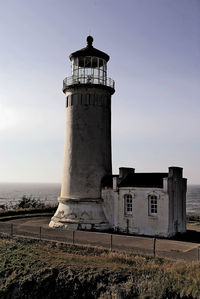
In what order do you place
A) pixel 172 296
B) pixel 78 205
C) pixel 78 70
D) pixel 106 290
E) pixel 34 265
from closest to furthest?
pixel 172 296, pixel 106 290, pixel 34 265, pixel 78 205, pixel 78 70

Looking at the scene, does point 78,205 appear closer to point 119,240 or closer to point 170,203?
point 119,240

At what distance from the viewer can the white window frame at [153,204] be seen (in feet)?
65.5

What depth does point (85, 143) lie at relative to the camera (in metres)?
22.6

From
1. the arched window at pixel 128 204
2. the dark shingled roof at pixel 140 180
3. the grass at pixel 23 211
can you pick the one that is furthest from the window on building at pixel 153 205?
the grass at pixel 23 211

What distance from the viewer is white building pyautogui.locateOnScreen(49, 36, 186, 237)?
2045 centimetres

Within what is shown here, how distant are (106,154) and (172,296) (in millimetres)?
13949

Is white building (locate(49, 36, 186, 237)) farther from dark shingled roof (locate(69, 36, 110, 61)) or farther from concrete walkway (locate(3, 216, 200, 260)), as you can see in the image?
concrete walkway (locate(3, 216, 200, 260))

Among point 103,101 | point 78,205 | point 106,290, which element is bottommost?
point 106,290

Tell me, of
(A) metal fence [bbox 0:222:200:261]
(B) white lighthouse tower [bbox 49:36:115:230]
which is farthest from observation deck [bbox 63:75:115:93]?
(A) metal fence [bbox 0:222:200:261]

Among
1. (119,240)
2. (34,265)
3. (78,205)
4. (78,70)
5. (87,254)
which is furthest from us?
(78,70)

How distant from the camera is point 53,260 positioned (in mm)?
13688

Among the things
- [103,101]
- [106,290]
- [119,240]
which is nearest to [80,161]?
[103,101]

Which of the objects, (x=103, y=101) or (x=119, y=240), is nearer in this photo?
(x=119, y=240)

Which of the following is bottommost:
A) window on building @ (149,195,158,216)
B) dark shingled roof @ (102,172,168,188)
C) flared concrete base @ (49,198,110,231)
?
flared concrete base @ (49,198,110,231)
